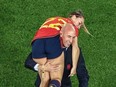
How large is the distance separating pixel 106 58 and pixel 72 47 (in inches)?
134

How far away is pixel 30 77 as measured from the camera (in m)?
8.13

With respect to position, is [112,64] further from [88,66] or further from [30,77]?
[30,77]

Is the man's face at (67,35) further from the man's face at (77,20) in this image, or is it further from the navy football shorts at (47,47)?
the man's face at (77,20)

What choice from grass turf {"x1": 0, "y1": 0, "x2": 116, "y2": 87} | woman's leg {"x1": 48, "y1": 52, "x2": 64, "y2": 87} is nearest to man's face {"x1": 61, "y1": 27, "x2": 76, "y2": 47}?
woman's leg {"x1": 48, "y1": 52, "x2": 64, "y2": 87}

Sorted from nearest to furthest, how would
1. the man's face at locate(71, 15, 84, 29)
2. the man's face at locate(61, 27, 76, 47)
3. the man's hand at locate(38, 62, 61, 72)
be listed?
the man's face at locate(61, 27, 76, 47), the man's hand at locate(38, 62, 61, 72), the man's face at locate(71, 15, 84, 29)

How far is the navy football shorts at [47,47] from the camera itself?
4.95m

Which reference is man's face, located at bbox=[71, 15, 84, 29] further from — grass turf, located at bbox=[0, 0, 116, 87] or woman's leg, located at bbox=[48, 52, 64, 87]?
grass turf, located at bbox=[0, 0, 116, 87]

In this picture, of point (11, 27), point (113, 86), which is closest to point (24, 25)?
point (11, 27)

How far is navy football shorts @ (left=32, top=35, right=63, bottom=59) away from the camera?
16.3 feet

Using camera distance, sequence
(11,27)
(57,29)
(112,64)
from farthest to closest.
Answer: (11,27) → (112,64) → (57,29)

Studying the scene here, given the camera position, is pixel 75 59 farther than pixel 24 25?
No

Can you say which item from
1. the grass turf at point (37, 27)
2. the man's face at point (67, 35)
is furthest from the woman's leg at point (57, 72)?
the grass turf at point (37, 27)

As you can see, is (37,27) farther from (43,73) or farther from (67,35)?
(67,35)

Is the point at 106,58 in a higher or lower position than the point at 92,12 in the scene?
lower
